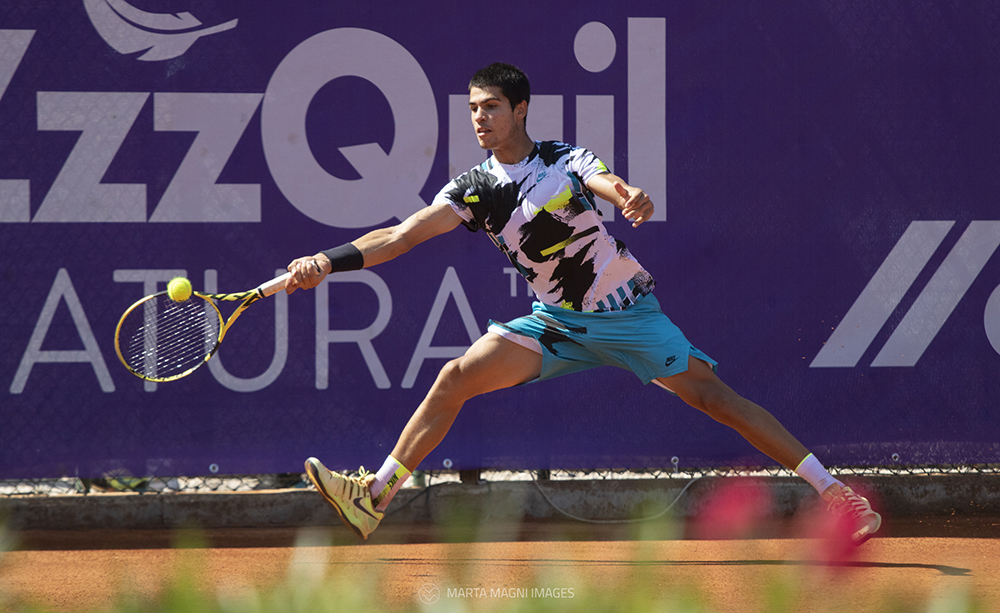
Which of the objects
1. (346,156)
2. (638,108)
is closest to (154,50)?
(346,156)

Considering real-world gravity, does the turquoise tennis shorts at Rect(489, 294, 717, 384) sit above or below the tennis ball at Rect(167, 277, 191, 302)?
below

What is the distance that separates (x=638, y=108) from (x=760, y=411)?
5.19 feet

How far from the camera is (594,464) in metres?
4.23

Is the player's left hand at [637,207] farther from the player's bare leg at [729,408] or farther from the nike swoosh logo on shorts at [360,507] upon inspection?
the nike swoosh logo on shorts at [360,507]

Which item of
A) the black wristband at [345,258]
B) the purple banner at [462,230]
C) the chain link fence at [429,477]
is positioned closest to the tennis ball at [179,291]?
the black wristband at [345,258]

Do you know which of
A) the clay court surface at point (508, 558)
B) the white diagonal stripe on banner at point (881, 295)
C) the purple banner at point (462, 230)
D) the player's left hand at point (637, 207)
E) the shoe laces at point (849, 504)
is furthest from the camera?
the white diagonal stripe on banner at point (881, 295)

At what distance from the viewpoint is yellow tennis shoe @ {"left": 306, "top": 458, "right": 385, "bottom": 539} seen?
10.4 ft

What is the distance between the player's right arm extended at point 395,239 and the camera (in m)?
3.01

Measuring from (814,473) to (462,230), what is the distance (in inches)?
69.7

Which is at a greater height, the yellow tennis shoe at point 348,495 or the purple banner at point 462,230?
the purple banner at point 462,230

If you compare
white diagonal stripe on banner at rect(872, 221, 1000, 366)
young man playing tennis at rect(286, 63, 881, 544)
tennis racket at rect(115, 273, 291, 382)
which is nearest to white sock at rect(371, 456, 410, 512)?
young man playing tennis at rect(286, 63, 881, 544)

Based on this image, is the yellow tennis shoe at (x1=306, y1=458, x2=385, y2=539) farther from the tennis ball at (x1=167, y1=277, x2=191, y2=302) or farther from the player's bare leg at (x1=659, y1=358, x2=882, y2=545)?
the player's bare leg at (x1=659, y1=358, x2=882, y2=545)

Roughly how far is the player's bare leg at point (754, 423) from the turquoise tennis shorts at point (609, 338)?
0.06 m

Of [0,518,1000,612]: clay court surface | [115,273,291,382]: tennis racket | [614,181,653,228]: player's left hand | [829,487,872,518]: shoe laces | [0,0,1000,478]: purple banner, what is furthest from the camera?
[0,0,1000,478]: purple banner
